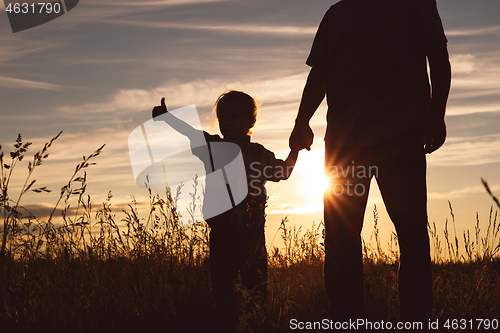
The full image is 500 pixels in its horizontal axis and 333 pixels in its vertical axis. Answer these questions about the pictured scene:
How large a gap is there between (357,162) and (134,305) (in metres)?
1.64

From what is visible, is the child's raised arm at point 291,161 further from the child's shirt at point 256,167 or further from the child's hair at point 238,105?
the child's hair at point 238,105

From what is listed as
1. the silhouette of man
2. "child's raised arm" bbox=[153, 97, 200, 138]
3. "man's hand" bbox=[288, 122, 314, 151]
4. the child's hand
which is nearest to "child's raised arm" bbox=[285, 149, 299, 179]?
"man's hand" bbox=[288, 122, 314, 151]

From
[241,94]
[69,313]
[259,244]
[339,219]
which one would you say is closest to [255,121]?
[241,94]

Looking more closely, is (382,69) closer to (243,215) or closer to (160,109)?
(243,215)

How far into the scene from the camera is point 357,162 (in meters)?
2.45

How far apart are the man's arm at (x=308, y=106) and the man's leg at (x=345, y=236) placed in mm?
306

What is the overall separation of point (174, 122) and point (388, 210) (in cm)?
176

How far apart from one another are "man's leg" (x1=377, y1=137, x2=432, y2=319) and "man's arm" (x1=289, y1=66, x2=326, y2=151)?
0.66 m

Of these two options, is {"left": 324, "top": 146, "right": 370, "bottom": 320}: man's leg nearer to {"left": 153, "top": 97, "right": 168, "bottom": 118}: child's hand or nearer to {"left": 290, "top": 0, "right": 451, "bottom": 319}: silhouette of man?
{"left": 290, "top": 0, "right": 451, "bottom": 319}: silhouette of man

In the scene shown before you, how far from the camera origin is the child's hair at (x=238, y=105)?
3334 mm

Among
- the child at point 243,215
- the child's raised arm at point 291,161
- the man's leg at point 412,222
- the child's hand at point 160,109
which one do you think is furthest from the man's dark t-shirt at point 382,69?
the child's hand at point 160,109

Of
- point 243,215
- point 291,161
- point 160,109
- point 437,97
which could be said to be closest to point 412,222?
point 437,97

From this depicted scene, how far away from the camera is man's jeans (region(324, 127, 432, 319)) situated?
7.45ft

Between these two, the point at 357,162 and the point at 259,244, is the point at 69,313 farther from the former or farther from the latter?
the point at 357,162
